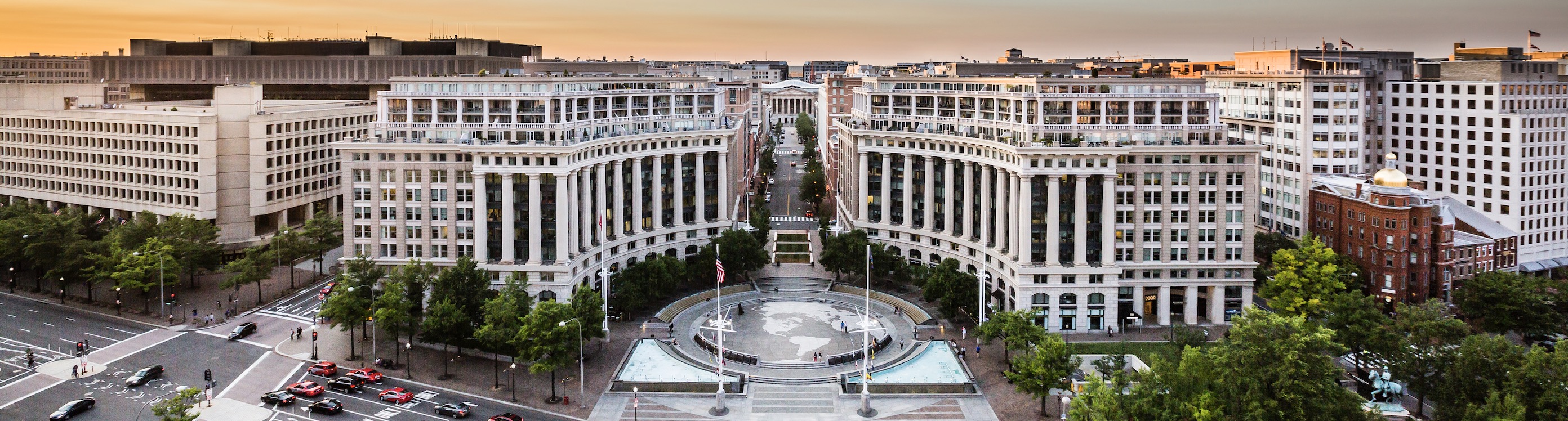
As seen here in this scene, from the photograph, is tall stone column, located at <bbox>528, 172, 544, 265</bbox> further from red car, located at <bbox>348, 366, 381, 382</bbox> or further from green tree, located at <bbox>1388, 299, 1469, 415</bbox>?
green tree, located at <bbox>1388, 299, 1469, 415</bbox>

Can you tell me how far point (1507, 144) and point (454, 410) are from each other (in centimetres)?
15244

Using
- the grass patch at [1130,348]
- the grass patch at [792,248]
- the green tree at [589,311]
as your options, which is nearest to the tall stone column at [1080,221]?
the grass patch at [1130,348]

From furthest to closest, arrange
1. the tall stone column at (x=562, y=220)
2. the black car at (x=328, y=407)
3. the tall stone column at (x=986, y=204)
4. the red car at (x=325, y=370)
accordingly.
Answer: the tall stone column at (x=986, y=204)
the tall stone column at (x=562, y=220)
the red car at (x=325, y=370)
the black car at (x=328, y=407)

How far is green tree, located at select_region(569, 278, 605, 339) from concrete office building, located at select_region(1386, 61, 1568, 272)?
121521mm

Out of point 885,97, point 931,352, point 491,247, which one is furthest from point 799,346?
point 885,97

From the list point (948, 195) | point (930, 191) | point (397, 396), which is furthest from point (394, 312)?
point (948, 195)

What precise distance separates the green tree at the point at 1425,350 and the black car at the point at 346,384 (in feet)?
342

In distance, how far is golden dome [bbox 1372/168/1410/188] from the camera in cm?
15025

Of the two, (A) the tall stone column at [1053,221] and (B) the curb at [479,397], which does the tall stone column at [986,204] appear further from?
(B) the curb at [479,397]

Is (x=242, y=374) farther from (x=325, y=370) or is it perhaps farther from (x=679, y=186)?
(x=679, y=186)

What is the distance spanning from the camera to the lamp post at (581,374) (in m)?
121

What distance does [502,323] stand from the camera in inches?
4975

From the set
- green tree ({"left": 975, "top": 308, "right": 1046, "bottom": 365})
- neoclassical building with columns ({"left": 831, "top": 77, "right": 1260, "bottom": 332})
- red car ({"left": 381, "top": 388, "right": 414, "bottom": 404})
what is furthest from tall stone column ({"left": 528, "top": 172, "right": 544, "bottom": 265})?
green tree ({"left": 975, "top": 308, "right": 1046, "bottom": 365})

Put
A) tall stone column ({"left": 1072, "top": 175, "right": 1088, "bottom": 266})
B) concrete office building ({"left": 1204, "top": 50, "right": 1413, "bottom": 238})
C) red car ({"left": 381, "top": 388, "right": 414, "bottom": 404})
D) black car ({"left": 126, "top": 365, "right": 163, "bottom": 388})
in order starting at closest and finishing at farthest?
Answer: red car ({"left": 381, "top": 388, "right": 414, "bottom": 404})
black car ({"left": 126, "top": 365, "right": 163, "bottom": 388})
tall stone column ({"left": 1072, "top": 175, "right": 1088, "bottom": 266})
concrete office building ({"left": 1204, "top": 50, "right": 1413, "bottom": 238})
